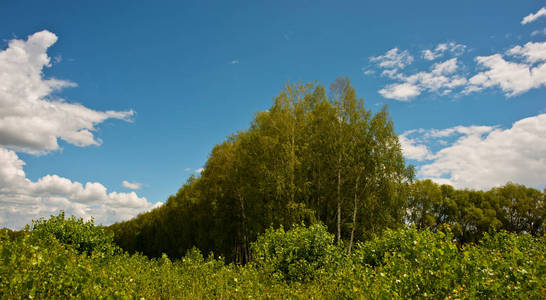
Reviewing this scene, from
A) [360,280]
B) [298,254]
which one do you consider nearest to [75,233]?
[298,254]

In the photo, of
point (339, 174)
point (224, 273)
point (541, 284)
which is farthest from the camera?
point (339, 174)

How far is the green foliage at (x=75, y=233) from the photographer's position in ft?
59.3

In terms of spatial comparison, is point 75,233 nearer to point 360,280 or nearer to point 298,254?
point 298,254

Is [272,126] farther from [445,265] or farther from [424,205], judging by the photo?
[424,205]

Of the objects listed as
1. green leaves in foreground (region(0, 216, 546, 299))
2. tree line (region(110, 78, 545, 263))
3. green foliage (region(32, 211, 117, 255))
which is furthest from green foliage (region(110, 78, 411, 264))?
green leaves in foreground (region(0, 216, 546, 299))

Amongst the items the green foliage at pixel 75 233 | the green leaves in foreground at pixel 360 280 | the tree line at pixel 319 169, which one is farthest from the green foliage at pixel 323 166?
the green leaves in foreground at pixel 360 280

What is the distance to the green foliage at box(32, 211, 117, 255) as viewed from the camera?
59.3 ft

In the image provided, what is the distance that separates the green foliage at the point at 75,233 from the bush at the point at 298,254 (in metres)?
11.0

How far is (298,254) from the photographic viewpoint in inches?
498

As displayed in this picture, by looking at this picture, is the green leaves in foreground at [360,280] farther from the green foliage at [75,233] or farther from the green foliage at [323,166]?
the green foliage at [323,166]

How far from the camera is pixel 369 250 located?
13.0 m

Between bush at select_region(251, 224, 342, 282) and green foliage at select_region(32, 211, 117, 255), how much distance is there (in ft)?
36.1

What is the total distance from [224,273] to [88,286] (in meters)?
5.43

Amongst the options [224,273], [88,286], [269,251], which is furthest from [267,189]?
[88,286]
